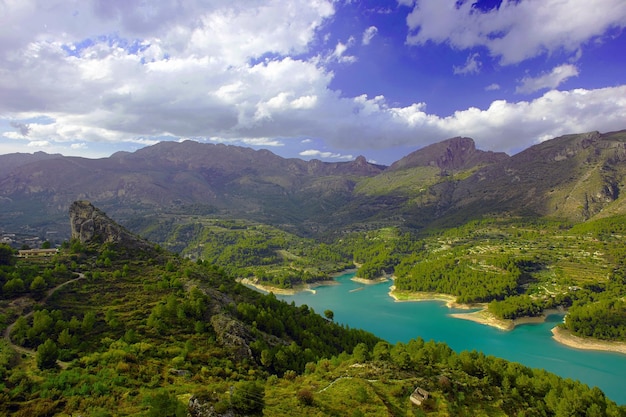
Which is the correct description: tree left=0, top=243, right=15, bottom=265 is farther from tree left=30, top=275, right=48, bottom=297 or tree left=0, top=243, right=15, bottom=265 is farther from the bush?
the bush

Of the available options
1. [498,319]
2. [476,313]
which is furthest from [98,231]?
[476,313]

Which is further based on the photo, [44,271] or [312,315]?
[312,315]

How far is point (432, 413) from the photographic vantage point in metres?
30.5

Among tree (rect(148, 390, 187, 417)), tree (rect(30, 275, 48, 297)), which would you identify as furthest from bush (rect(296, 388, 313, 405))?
tree (rect(30, 275, 48, 297))

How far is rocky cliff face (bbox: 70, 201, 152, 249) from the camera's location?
74.6m

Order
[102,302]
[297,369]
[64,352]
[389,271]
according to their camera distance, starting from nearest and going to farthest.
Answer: [64,352]
[297,369]
[102,302]
[389,271]

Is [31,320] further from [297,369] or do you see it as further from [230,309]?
[297,369]

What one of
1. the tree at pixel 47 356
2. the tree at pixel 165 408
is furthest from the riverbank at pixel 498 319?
the tree at pixel 47 356

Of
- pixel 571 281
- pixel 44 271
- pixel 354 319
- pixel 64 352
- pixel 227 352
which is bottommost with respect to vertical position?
pixel 354 319

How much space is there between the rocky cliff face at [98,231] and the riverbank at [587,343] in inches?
4048

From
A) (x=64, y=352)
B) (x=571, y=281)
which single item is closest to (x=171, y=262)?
(x=64, y=352)

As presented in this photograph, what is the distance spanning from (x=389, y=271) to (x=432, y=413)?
516 feet

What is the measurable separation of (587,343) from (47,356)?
110 metres

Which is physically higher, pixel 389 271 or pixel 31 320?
pixel 31 320
